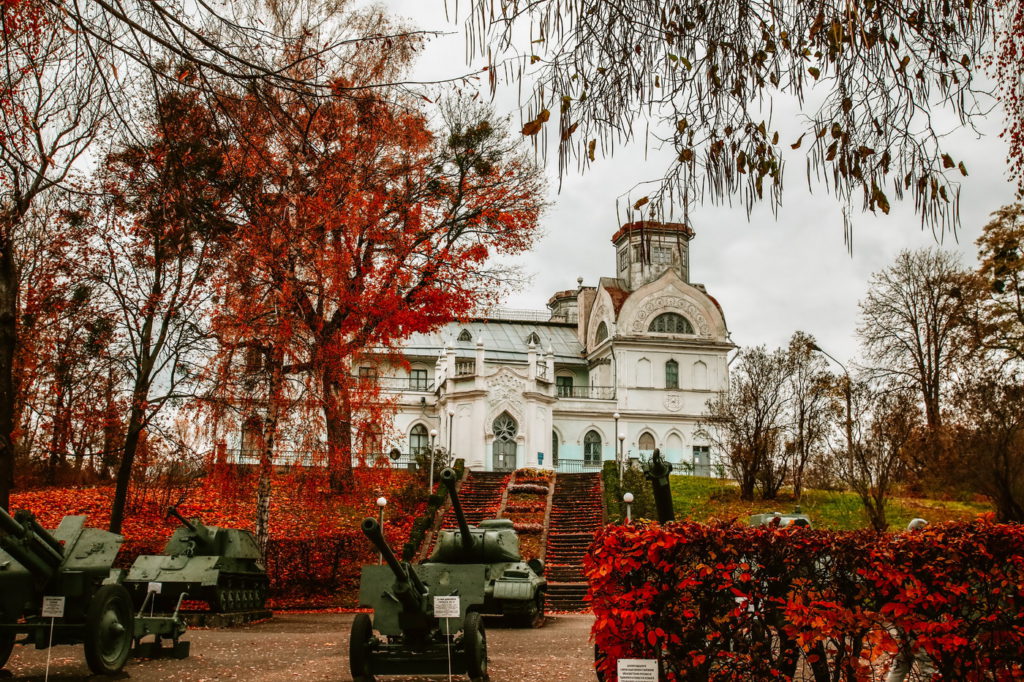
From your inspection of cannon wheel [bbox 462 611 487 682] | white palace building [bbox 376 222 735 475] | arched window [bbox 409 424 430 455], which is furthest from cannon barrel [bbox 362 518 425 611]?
arched window [bbox 409 424 430 455]

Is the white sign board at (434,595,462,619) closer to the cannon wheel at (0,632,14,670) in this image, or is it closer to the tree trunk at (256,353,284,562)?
the cannon wheel at (0,632,14,670)

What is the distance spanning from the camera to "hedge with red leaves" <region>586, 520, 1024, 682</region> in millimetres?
6453

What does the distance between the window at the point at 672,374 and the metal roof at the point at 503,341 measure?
5.92 meters

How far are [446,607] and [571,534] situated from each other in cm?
1767

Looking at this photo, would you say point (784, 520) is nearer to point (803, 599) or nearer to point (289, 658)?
point (289, 658)

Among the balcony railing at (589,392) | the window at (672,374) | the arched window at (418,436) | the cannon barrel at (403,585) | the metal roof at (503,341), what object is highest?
the metal roof at (503,341)

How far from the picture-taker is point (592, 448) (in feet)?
145

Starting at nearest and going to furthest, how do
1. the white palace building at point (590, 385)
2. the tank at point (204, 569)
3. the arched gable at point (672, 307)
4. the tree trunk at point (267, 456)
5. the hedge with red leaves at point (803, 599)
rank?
the hedge with red leaves at point (803, 599)
the tank at point (204, 569)
the tree trunk at point (267, 456)
the white palace building at point (590, 385)
the arched gable at point (672, 307)

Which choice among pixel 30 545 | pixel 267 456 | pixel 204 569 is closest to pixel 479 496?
pixel 267 456

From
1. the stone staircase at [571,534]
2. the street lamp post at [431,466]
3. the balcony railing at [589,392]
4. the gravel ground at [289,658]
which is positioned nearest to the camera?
the gravel ground at [289,658]

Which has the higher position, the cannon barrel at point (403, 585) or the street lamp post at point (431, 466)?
the street lamp post at point (431, 466)

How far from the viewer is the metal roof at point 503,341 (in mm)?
48250

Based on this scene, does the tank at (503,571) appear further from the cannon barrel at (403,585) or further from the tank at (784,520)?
the cannon barrel at (403,585)

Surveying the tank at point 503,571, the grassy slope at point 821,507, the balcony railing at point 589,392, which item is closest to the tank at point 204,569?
the tank at point 503,571
